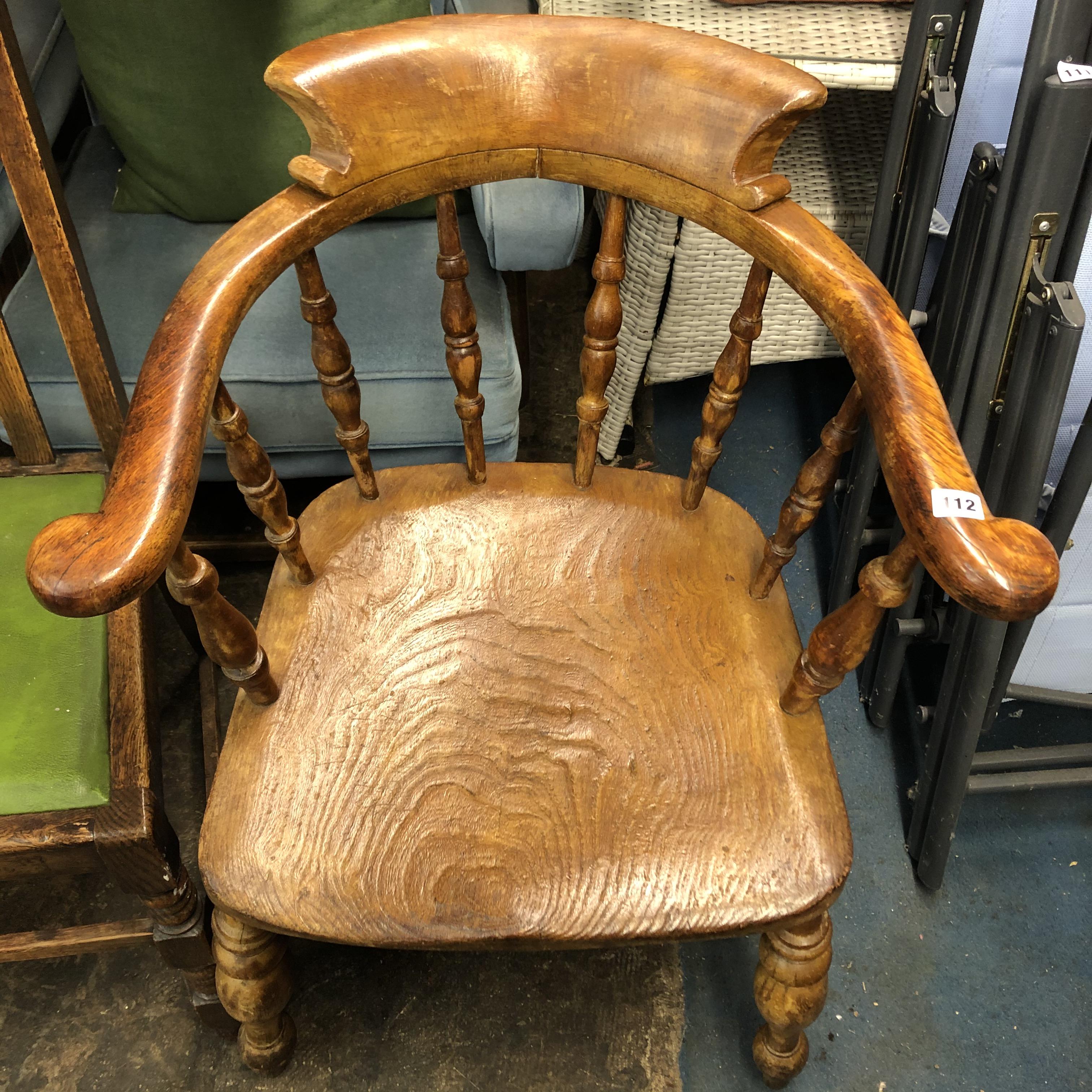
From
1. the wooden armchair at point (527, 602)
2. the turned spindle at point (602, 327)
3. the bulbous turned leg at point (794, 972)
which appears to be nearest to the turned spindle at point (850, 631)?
the wooden armchair at point (527, 602)

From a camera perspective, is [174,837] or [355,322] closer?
[174,837]

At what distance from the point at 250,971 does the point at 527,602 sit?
390mm

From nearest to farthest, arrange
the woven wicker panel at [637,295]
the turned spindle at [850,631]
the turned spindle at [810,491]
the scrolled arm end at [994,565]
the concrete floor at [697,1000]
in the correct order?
1. the scrolled arm end at [994,565]
2. the turned spindle at [850,631]
3. the turned spindle at [810,491]
4. the concrete floor at [697,1000]
5. the woven wicker panel at [637,295]

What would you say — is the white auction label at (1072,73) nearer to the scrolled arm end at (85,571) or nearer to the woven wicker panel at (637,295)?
the woven wicker panel at (637,295)

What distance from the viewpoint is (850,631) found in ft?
2.39

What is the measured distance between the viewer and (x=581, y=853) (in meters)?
0.75

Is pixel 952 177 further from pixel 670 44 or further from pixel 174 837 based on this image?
pixel 174 837

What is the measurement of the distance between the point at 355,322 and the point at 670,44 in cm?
55

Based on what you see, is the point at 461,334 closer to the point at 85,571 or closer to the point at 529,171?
the point at 529,171

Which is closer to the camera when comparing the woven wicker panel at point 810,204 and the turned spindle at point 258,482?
the turned spindle at point 258,482

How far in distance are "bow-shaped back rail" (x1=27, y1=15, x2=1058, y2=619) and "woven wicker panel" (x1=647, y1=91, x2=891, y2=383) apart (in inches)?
20.8

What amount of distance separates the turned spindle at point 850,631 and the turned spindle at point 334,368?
17.0 inches

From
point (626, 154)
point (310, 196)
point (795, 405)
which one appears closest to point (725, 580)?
point (626, 154)

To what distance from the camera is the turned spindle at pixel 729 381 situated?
2.70 ft
